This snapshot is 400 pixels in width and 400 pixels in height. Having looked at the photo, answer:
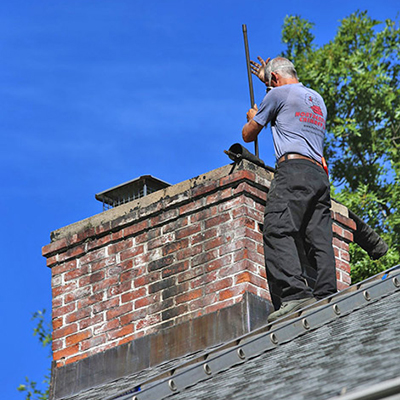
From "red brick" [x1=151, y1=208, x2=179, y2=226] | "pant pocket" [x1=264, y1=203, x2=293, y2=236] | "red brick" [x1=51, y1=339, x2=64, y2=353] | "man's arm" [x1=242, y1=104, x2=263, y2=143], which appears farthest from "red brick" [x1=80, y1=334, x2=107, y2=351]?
"man's arm" [x1=242, y1=104, x2=263, y2=143]

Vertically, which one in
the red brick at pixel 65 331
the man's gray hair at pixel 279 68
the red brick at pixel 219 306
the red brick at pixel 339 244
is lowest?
the red brick at pixel 219 306

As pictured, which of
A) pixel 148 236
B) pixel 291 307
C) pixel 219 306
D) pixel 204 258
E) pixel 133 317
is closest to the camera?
pixel 291 307

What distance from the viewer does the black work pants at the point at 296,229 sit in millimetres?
6387

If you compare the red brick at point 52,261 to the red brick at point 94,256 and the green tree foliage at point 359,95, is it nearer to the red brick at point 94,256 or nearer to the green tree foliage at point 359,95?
the red brick at point 94,256

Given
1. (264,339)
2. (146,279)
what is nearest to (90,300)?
(146,279)

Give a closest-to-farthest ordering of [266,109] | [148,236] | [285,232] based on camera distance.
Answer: [285,232] < [266,109] < [148,236]

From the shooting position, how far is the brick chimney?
7.10 meters

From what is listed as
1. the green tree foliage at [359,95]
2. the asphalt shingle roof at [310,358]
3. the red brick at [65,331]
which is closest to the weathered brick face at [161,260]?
the red brick at [65,331]

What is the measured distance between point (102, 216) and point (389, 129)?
11.4m

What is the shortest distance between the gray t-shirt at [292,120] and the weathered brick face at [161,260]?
0.62 metres

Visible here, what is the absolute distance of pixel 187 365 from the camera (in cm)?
569

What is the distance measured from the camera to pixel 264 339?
18.1 ft

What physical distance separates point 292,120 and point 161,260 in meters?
1.56

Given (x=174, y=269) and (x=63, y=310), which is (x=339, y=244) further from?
(x=63, y=310)
